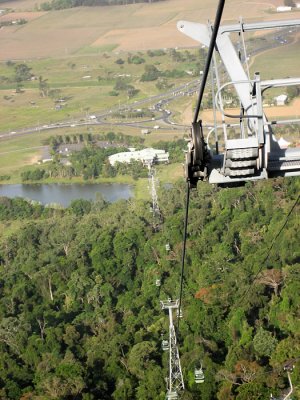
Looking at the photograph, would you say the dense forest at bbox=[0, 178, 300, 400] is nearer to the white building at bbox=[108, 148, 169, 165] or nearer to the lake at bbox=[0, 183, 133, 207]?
the lake at bbox=[0, 183, 133, 207]

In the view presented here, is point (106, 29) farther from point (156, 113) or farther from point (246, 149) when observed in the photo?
point (246, 149)

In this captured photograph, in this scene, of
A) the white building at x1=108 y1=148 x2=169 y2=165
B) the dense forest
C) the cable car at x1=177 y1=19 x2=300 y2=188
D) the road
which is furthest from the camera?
the road

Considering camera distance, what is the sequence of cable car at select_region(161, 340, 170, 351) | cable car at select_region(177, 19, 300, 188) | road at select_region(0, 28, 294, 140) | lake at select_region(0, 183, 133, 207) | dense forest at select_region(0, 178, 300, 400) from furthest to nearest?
road at select_region(0, 28, 294, 140), lake at select_region(0, 183, 133, 207), cable car at select_region(161, 340, 170, 351), dense forest at select_region(0, 178, 300, 400), cable car at select_region(177, 19, 300, 188)

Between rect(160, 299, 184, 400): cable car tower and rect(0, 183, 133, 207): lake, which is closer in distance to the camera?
rect(160, 299, 184, 400): cable car tower

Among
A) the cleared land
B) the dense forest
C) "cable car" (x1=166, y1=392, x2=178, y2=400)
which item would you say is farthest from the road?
"cable car" (x1=166, y1=392, x2=178, y2=400)

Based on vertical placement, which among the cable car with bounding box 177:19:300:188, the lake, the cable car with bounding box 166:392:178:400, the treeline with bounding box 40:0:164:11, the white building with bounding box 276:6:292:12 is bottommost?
the lake

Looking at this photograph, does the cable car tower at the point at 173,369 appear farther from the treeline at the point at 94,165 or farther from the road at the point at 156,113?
the road at the point at 156,113

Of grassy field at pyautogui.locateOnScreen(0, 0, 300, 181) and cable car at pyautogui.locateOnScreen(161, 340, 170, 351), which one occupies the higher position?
cable car at pyautogui.locateOnScreen(161, 340, 170, 351)

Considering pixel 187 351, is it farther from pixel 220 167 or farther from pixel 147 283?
pixel 220 167
